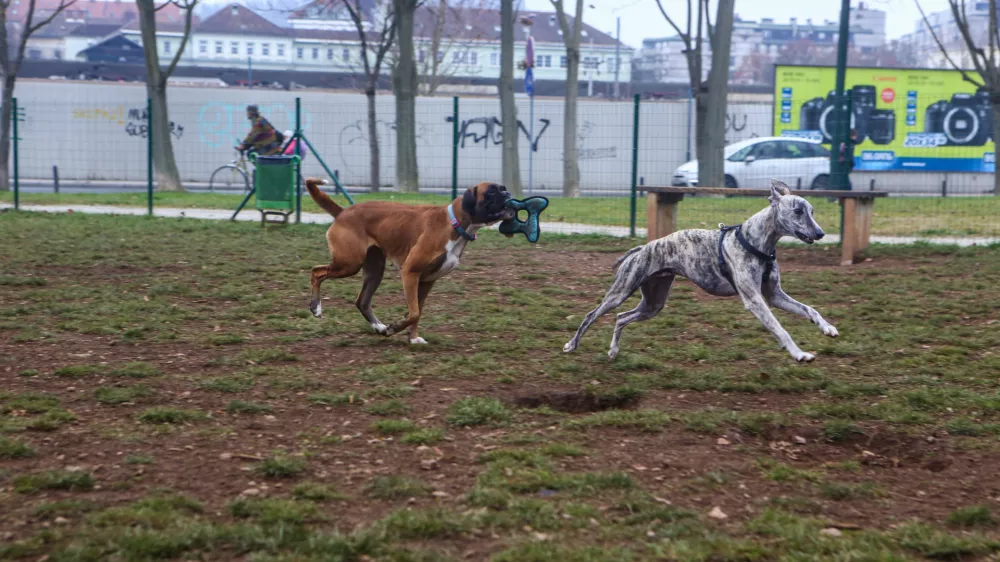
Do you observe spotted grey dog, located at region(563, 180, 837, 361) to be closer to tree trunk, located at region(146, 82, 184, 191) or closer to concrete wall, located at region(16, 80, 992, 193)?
concrete wall, located at region(16, 80, 992, 193)

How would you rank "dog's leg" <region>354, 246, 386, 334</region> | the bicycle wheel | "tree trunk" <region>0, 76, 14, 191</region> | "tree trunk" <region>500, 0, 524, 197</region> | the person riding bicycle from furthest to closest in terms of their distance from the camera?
1. "tree trunk" <region>500, 0, 524, 197</region>
2. the bicycle wheel
3. "tree trunk" <region>0, 76, 14, 191</region>
4. the person riding bicycle
5. "dog's leg" <region>354, 246, 386, 334</region>

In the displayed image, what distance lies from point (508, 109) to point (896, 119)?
11.9 meters

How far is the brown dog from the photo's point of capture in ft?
21.9

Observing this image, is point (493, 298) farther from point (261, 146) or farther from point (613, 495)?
point (261, 146)

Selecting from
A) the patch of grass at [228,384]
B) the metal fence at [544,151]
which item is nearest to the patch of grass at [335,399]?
the patch of grass at [228,384]

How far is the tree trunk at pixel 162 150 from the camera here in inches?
831

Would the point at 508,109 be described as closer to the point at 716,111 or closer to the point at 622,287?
the point at 716,111

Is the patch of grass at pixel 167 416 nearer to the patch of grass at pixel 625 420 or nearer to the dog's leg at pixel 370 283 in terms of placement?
the patch of grass at pixel 625 420

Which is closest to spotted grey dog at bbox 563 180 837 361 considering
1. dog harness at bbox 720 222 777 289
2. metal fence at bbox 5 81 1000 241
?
dog harness at bbox 720 222 777 289

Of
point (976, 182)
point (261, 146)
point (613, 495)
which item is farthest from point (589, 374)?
point (976, 182)

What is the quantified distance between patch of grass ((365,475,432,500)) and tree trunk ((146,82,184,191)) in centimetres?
1837

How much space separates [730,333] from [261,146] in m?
11.3

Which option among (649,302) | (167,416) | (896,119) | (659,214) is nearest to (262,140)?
(659,214)

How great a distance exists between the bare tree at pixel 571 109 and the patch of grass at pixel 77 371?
58.6 feet
